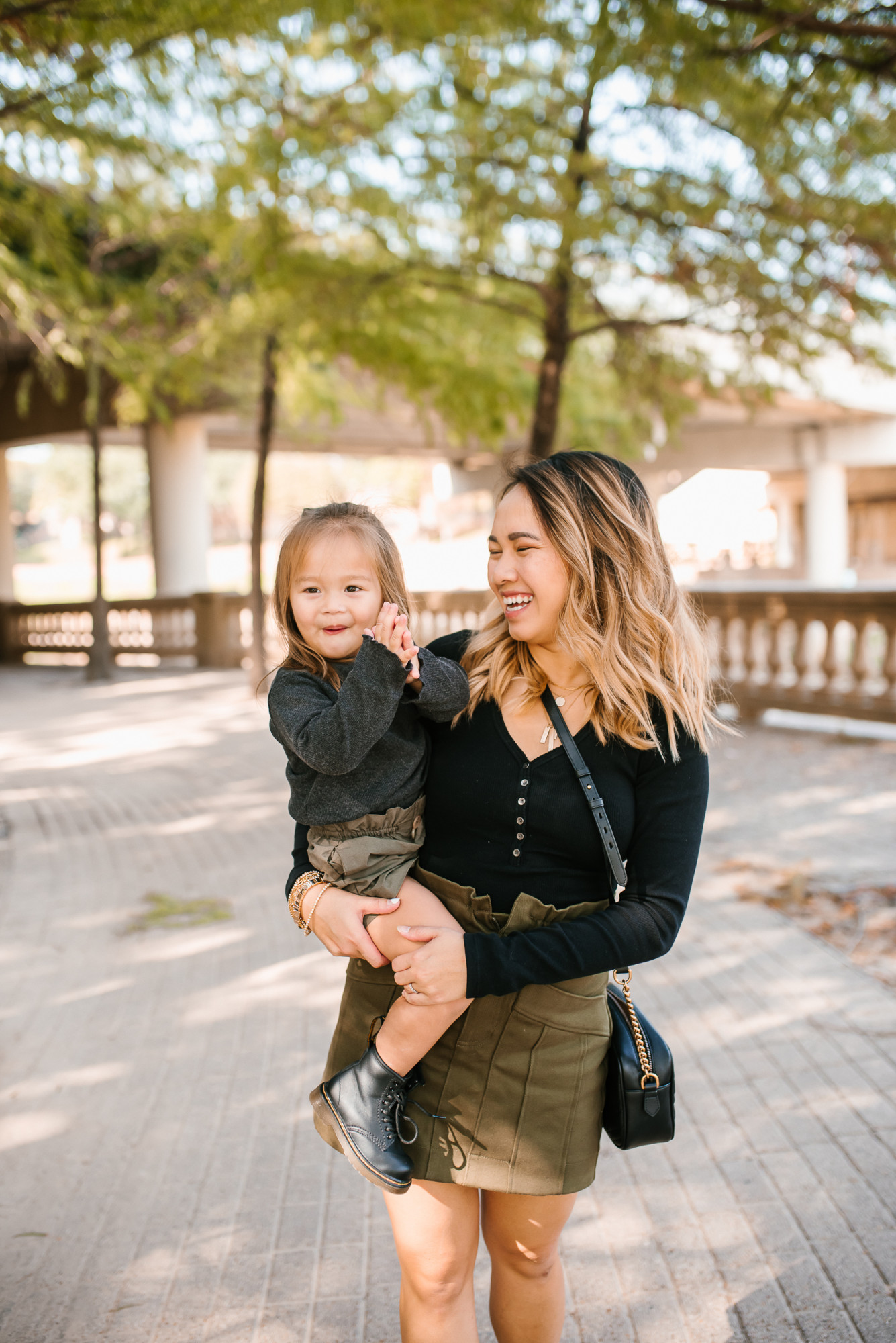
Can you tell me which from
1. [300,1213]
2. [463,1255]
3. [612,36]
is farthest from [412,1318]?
[612,36]

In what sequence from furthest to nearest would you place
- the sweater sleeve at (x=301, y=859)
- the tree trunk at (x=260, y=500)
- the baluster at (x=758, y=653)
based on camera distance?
1. the tree trunk at (x=260, y=500)
2. the baluster at (x=758, y=653)
3. the sweater sleeve at (x=301, y=859)

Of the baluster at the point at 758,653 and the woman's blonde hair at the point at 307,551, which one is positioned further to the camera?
the baluster at the point at 758,653

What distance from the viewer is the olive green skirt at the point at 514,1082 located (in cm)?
190

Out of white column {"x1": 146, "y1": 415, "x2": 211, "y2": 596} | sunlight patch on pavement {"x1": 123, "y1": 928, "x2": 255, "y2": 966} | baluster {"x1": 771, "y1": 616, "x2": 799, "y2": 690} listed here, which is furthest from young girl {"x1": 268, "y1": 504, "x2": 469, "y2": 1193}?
white column {"x1": 146, "y1": 415, "x2": 211, "y2": 596}

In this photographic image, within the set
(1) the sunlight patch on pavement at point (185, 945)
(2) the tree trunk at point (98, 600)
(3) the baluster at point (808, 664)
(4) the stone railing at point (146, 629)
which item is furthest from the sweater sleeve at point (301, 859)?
(4) the stone railing at point (146, 629)

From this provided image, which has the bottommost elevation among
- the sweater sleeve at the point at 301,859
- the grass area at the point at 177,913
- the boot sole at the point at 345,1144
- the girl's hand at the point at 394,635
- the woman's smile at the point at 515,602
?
the grass area at the point at 177,913

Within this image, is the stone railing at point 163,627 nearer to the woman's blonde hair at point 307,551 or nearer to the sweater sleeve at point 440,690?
the woman's blonde hair at point 307,551

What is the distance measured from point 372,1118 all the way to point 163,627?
19.3 m

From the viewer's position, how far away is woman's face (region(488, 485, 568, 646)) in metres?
1.98

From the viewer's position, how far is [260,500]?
13.9 m

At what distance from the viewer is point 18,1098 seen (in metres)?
3.82

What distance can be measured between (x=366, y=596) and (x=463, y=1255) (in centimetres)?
127

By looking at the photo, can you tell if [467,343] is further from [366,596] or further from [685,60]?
[366,596]

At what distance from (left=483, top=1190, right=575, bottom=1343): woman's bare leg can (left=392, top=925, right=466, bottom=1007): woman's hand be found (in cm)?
52
